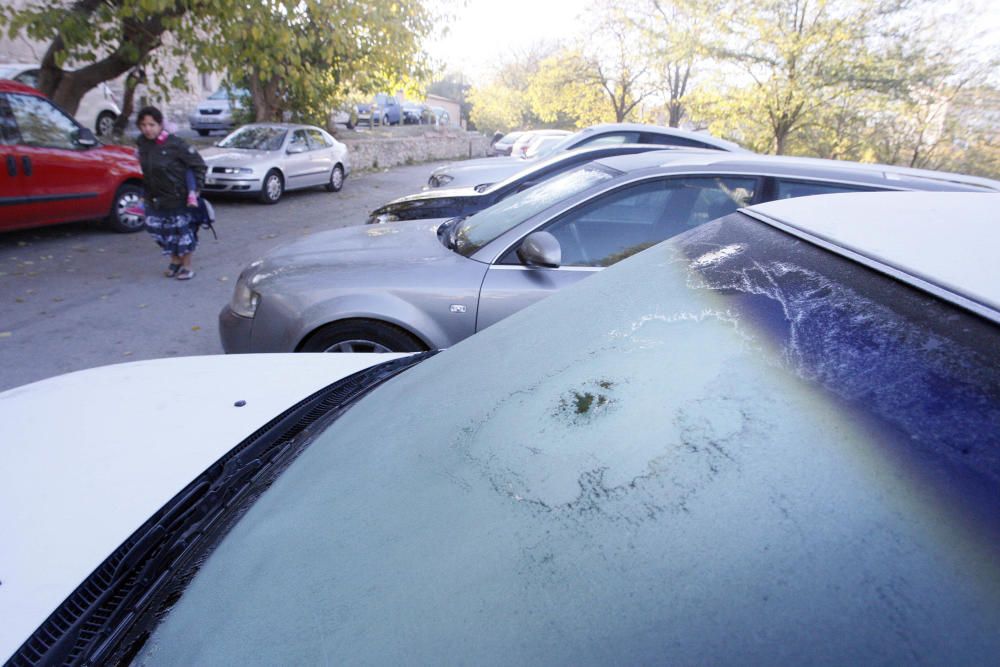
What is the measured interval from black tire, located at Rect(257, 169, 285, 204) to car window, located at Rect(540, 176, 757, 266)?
9448 mm

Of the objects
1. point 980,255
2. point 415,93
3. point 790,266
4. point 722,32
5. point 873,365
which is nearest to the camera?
point 873,365

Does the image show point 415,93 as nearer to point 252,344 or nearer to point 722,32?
point 722,32

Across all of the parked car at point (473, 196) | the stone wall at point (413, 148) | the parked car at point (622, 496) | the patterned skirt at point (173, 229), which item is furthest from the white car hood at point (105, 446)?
the stone wall at point (413, 148)

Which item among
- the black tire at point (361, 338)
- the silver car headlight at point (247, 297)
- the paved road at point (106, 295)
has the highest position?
the silver car headlight at point (247, 297)

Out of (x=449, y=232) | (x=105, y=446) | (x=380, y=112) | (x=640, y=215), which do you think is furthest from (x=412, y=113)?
(x=105, y=446)

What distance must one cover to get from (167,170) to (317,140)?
304 inches

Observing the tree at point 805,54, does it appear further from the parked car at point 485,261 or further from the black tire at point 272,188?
the parked car at point 485,261

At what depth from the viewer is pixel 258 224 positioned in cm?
1005

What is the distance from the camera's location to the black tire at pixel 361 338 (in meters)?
3.38

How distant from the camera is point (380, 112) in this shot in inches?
1395

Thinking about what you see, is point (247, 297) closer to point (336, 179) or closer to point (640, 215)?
point (640, 215)

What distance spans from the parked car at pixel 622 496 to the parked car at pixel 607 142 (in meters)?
7.69

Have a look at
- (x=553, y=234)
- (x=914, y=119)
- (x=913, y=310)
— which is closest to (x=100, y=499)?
(x=913, y=310)

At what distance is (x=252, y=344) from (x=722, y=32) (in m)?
17.3
